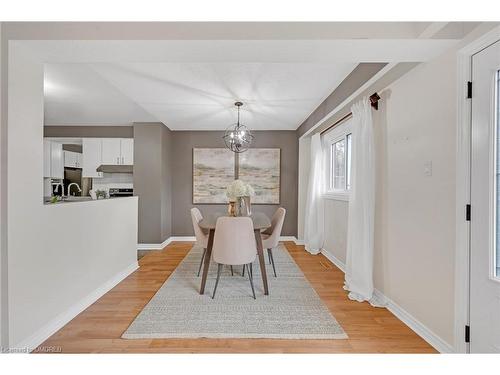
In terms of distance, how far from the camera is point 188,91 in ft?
10.0

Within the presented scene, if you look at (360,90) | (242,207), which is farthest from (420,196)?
(242,207)

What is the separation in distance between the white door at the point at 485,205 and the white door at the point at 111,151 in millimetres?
5281

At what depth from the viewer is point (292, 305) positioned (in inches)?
91.8

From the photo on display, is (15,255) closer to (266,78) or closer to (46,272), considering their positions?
(46,272)

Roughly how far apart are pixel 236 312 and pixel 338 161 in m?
2.82

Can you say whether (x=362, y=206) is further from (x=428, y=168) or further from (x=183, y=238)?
(x=183, y=238)

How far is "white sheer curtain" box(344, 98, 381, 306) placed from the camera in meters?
2.38

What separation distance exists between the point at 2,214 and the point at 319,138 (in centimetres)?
396


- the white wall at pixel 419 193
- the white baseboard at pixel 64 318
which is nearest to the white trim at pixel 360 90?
the white wall at pixel 419 193

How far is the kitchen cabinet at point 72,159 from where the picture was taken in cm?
517

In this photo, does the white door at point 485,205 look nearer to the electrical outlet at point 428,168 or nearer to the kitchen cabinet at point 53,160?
the electrical outlet at point 428,168

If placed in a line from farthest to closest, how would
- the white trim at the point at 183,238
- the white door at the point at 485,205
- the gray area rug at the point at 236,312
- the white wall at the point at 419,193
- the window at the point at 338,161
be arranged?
the white trim at the point at 183,238
the window at the point at 338,161
the gray area rug at the point at 236,312
the white wall at the point at 419,193
the white door at the point at 485,205

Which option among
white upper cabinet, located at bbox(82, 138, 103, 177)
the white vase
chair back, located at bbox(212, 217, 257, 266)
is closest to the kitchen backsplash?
white upper cabinet, located at bbox(82, 138, 103, 177)
